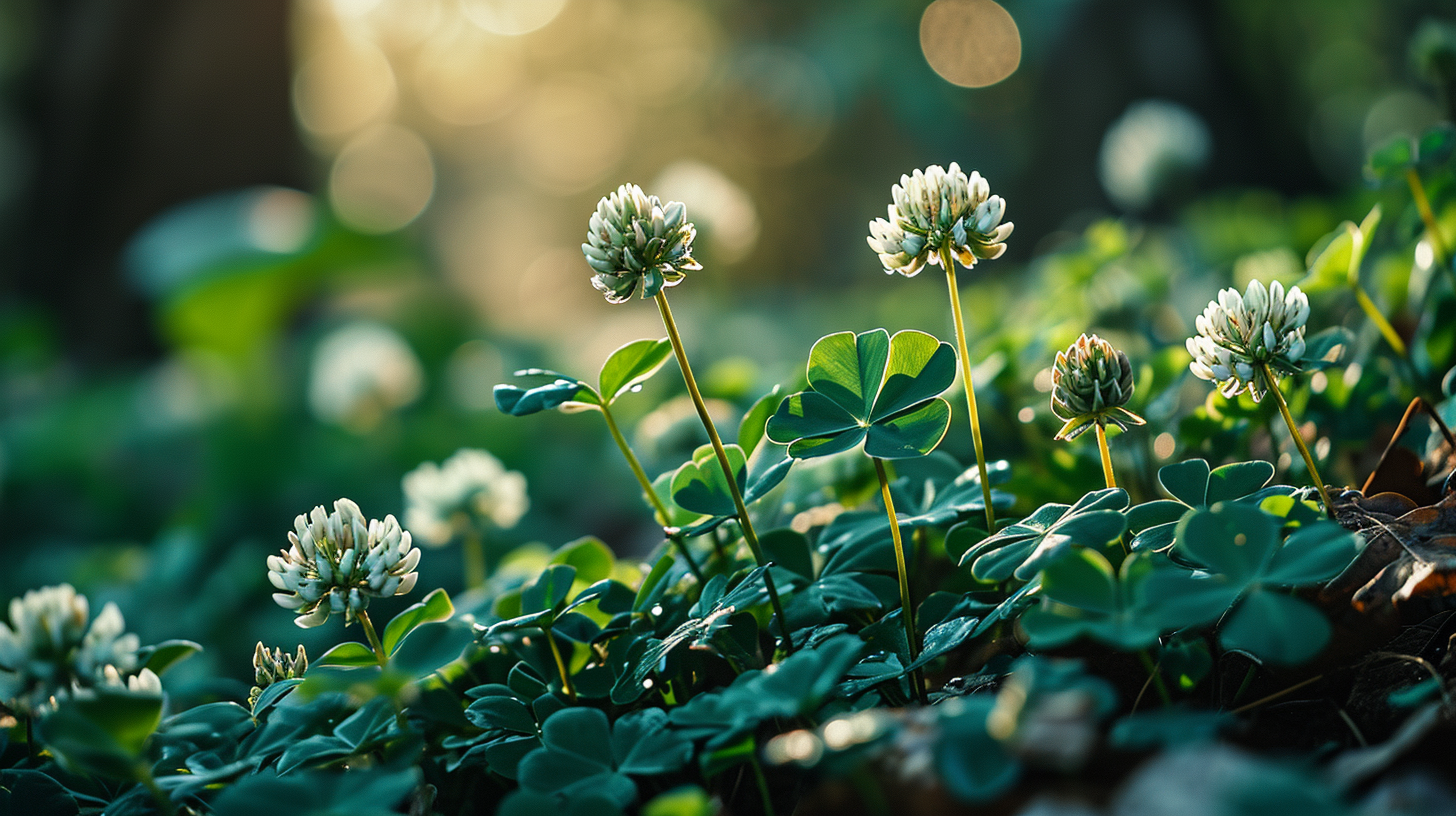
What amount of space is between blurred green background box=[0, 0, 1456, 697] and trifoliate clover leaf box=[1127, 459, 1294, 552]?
0.24 meters

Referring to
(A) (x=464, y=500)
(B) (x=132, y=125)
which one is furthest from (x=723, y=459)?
(B) (x=132, y=125)

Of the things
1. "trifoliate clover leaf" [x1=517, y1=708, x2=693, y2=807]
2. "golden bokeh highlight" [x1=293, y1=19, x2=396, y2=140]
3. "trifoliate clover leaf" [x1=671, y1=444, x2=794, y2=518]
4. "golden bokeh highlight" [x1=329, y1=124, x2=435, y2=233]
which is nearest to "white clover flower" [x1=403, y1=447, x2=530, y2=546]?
"trifoliate clover leaf" [x1=671, y1=444, x2=794, y2=518]

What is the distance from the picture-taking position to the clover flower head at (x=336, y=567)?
0.96m

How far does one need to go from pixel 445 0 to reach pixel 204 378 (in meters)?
20.2

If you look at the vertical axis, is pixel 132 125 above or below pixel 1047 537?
above

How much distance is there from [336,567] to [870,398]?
0.58 metres

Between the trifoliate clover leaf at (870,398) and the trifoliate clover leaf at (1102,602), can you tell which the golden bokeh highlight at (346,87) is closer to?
the trifoliate clover leaf at (870,398)

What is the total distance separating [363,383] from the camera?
3.70 meters

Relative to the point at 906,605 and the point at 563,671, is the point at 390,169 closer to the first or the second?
the point at 563,671

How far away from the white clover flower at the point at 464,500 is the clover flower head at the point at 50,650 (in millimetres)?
754

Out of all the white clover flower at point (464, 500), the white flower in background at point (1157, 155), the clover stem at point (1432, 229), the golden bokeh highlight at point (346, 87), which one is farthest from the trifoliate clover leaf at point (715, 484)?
the golden bokeh highlight at point (346, 87)

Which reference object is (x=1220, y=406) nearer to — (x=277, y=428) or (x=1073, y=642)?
(x=1073, y=642)

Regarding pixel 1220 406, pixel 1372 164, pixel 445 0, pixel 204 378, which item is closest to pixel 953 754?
pixel 1220 406

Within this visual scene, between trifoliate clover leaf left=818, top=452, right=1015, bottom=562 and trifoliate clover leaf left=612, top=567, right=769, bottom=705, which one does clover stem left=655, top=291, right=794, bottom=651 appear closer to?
trifoliate clover leaf left=612, top=567, right=769, bottom=705
